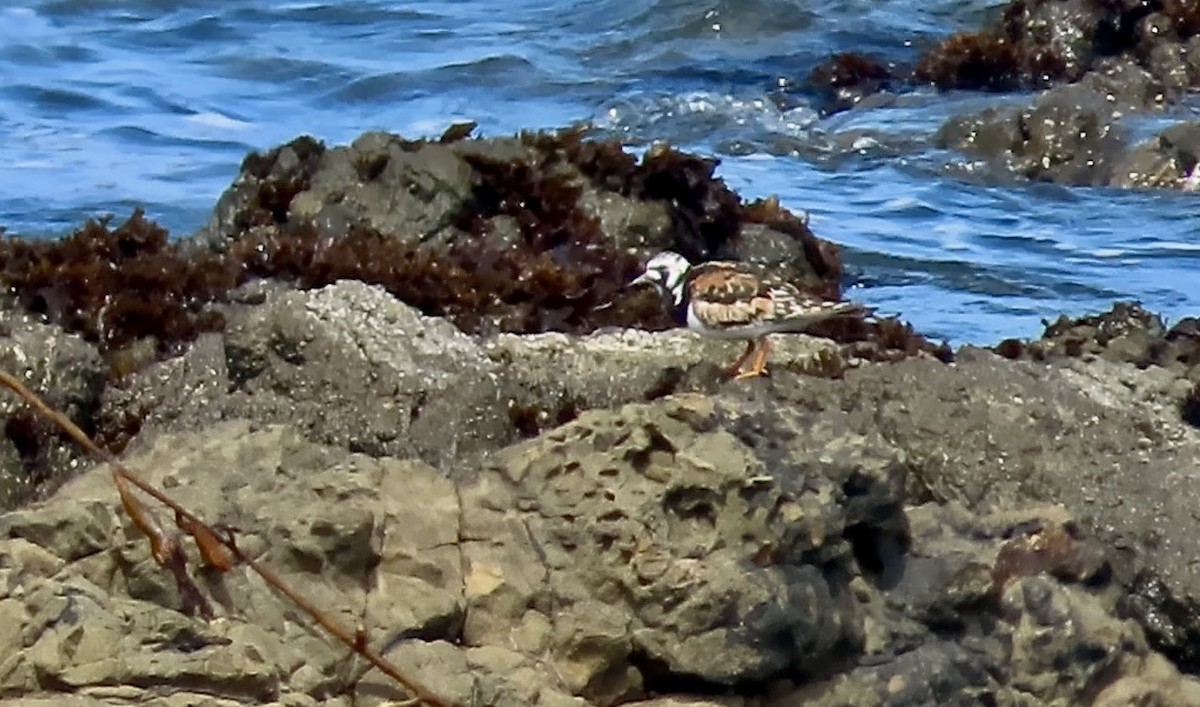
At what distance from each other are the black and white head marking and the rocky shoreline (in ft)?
0.70

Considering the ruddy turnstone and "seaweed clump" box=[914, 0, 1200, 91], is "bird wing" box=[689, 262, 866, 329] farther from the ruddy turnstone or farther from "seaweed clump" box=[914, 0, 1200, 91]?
"seaweed clump" box=[914, 0, 1200, 91]

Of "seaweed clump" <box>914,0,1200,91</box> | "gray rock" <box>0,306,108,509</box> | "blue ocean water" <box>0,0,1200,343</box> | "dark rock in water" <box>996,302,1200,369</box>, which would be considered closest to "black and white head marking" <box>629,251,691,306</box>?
"dark rock in water" <box>996,302,1200,369</box>

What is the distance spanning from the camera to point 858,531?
13.4 feet

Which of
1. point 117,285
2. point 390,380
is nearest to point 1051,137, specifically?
point 117,285

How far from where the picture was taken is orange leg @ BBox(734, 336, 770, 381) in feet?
16.1

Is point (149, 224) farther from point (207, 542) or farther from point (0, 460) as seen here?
point (207, 542)

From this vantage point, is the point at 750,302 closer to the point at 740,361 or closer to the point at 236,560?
the point at 740,361

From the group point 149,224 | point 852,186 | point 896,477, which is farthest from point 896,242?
point 896,477

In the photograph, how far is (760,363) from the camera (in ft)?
16.9

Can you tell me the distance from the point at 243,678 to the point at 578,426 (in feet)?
3.03

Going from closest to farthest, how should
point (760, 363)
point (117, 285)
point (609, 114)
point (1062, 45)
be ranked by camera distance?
point (760, 363) < point (117, 285) < point (609, 114) < point (1062, 45)

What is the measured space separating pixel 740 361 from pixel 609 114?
352 inches

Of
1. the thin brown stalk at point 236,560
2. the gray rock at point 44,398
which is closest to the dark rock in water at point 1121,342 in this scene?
the gray rock at point 44,398

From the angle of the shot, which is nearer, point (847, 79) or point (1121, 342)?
point (1121, 342)
